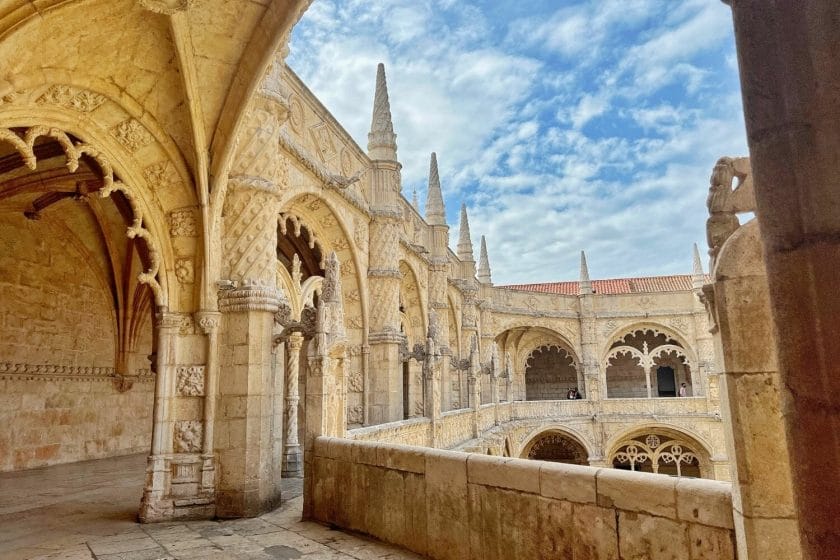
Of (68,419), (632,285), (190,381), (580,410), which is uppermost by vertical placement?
(632,285)

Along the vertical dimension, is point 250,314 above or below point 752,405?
above

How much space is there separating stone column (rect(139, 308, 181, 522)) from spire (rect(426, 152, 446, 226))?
11396 millimetres

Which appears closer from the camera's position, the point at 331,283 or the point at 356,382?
the point at 331,283

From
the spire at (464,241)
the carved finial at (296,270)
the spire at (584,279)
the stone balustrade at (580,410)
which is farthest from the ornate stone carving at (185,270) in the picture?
the spire at (584,279)

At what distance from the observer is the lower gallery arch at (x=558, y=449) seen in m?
22.6

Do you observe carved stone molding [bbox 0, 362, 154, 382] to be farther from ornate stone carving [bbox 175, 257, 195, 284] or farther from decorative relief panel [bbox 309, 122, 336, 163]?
decorative relief panel [bbox 309, 122, 336, 163]

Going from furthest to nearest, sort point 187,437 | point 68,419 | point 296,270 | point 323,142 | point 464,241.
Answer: point 464,241, point 296,270, point 68,419, point 323,142, point 187,437

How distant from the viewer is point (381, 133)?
39.0ft

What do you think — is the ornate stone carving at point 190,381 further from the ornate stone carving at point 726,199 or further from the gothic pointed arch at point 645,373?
the gothic pointed arch at point 645,373

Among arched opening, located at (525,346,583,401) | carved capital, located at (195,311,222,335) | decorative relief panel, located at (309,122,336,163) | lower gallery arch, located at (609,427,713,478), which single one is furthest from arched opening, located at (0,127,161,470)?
arched opening, located at (525,346,583,401)

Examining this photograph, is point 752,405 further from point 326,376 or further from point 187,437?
point 187,437

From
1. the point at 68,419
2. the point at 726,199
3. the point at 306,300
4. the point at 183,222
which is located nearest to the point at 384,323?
the point at 306,300

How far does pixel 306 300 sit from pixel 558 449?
1665 centimetres

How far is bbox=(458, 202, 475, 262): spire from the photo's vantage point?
20344 mm
